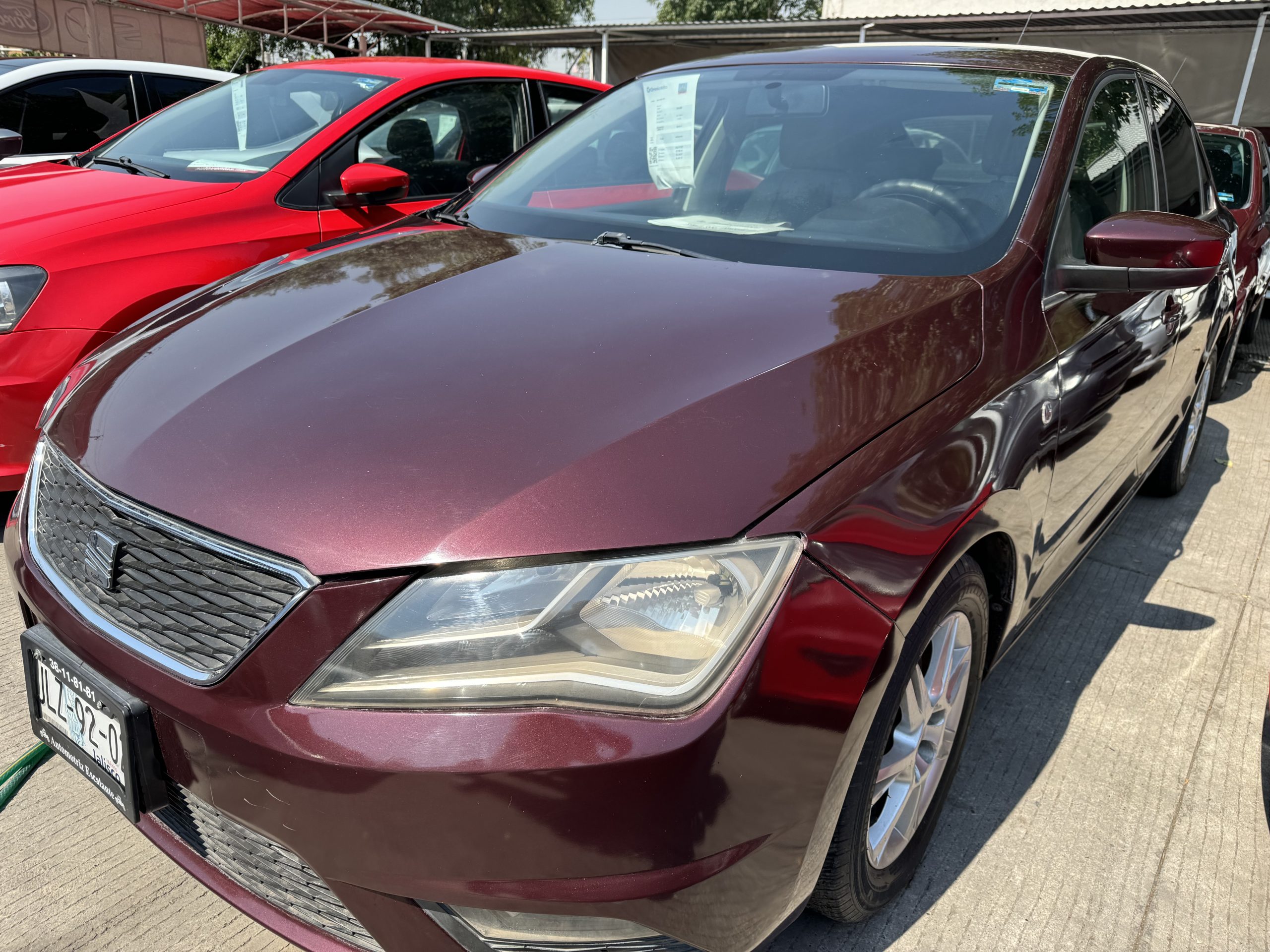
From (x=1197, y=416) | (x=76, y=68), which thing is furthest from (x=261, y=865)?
(x=76, y=68)

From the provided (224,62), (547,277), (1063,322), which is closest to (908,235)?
(1063,322)

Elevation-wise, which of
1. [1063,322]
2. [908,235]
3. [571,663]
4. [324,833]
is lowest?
[324,833]

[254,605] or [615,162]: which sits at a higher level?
[615,162]

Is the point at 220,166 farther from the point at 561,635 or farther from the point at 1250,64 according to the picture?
the point at 1250,64

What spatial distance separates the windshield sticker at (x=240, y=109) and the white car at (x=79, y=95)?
139 cm

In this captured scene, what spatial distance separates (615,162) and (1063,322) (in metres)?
1.28

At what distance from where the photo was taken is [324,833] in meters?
1.28

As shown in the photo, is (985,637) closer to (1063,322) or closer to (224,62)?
(1063,322)

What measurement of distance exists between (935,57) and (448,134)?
2307 millimetres

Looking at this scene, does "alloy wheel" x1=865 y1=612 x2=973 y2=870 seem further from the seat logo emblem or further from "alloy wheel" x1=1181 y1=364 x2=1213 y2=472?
"alloy wheel" x1=1181 y1=364 x2=1213 y2=472

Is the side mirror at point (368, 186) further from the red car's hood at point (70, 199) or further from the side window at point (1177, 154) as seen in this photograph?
the side window at point (1177, 154)

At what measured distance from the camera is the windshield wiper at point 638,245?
216 cm

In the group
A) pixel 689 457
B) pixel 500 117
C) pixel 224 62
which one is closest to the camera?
pixel 689 457

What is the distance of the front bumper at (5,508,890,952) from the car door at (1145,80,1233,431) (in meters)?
2.05
